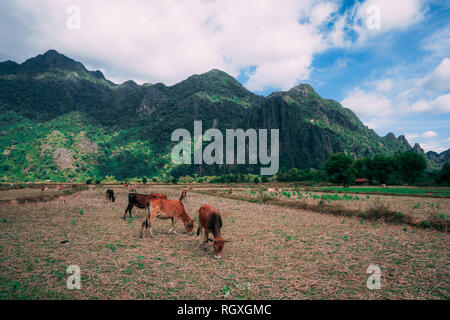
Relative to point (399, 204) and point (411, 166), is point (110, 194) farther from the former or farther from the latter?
point (411, 166)

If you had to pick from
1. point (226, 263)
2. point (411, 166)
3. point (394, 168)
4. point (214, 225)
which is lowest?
point (226, 263)

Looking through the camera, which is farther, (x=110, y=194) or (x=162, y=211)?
(x=110, y=194)

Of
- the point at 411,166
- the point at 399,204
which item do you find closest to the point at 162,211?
the point at 399,204

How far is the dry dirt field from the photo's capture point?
20.4 ft

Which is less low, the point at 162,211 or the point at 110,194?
the point at 162,211

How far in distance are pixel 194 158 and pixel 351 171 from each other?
114 m

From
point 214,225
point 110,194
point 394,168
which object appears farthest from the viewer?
point 394,168

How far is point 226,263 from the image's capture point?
27.9ft

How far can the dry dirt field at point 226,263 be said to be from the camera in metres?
6.21

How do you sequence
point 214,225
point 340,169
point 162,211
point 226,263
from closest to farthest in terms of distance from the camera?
point 226,263 → point 214,225 → point 162,211 → point 340,169

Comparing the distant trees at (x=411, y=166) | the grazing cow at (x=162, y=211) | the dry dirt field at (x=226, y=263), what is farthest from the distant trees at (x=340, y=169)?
the grazing cow at (x=162, y=211)

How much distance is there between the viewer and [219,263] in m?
8.52

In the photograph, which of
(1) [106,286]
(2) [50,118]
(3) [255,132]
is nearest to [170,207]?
(1) [106,286]
